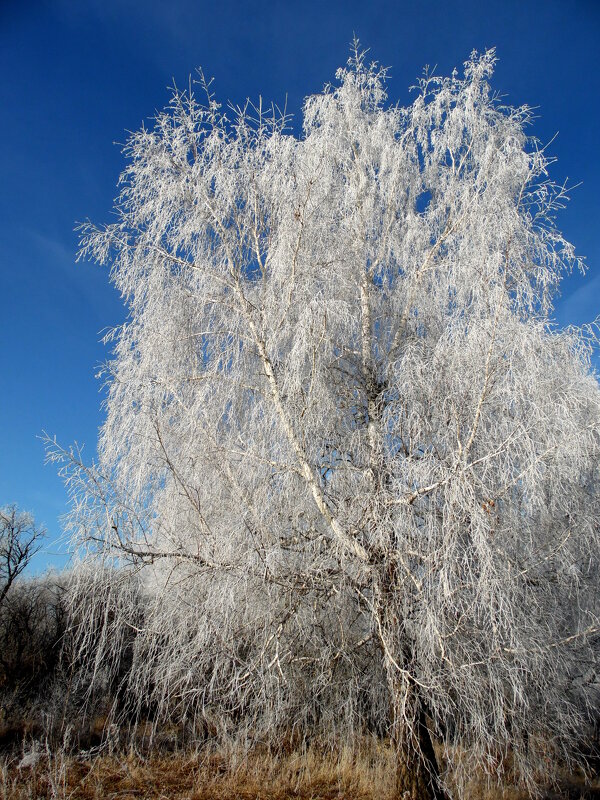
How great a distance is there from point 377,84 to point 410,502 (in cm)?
634

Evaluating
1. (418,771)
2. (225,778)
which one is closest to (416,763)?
(418,771)

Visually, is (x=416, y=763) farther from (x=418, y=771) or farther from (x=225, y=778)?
(x=225, y=778)

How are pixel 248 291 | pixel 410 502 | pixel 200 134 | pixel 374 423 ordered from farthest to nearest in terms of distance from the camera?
pixel 248 291, pixel 200 134, pixel 374 423, pixel 410 502

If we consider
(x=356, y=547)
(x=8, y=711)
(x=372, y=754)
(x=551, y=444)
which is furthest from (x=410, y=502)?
(x=8, y=711)

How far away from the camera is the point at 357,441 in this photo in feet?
18.2

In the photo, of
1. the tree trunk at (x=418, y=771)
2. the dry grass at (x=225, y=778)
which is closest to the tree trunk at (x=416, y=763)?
the tree trunk at (x=418, y=771)

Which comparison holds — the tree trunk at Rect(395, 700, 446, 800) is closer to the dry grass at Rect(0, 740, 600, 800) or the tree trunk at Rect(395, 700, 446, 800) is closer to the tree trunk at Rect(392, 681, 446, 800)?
the tree trunk at Rect(392, 681, 446, 800)

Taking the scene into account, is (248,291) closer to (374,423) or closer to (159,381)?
(159,381)

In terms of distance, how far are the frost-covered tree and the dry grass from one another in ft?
1.76

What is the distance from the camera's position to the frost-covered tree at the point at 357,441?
4.55 m

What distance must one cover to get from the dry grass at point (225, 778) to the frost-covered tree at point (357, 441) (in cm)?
54

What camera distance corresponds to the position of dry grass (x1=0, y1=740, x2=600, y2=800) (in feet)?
17.8

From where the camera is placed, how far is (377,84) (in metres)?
7.57

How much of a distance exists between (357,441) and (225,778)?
4.25 m
